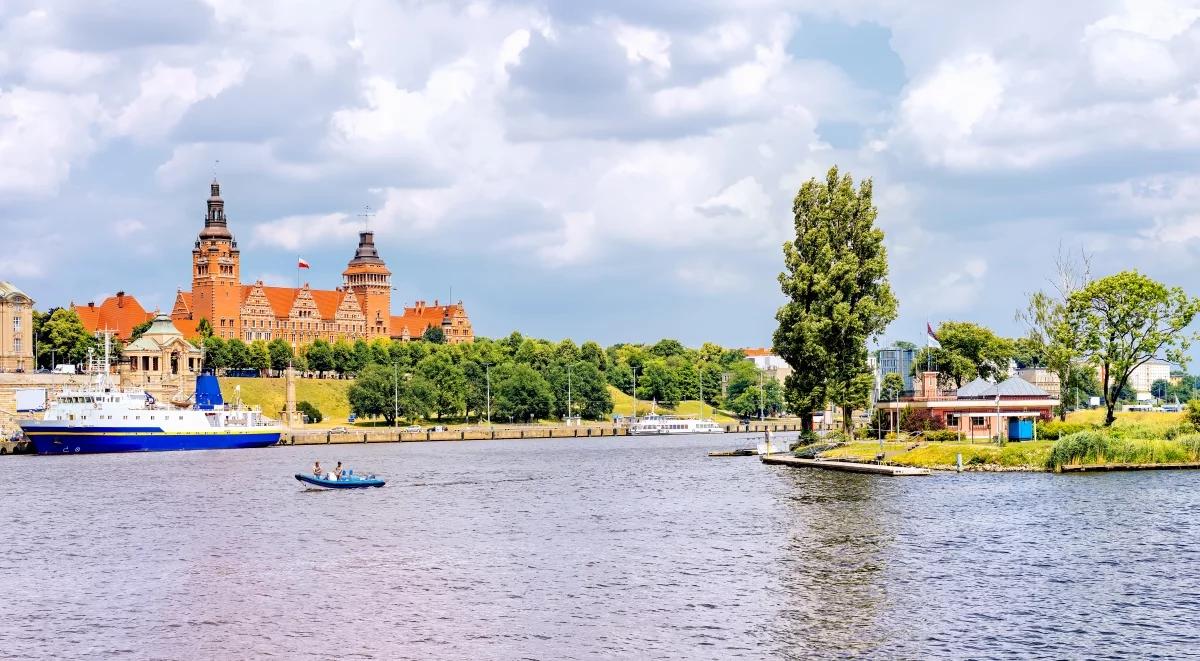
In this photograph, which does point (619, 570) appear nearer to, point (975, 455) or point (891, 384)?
point (975, 455)

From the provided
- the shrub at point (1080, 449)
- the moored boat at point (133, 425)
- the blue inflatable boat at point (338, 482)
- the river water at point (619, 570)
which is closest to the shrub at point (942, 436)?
the shrub at point (1080, 449)

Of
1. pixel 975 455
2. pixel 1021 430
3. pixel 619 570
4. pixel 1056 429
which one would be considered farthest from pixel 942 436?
pixel 619 570

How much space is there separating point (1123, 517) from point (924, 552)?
14.3 meters

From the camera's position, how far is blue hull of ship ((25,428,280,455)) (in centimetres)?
15000

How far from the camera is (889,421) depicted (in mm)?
115688

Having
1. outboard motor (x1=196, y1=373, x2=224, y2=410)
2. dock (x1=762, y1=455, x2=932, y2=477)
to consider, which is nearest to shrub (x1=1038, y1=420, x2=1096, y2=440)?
dock (x1=762, y1=455, x2=932, y2=477)

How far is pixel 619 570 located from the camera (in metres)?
54.0

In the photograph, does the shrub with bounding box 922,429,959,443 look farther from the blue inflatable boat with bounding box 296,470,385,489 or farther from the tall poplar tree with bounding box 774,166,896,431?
the blue inflatable boat with bounding box 296,470,385,489

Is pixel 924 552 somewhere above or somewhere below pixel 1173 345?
below

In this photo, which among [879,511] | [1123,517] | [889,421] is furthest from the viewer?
[889,421]

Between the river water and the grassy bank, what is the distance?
482cm

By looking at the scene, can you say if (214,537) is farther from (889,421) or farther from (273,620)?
(889,421)

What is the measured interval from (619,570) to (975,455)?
45.7 m

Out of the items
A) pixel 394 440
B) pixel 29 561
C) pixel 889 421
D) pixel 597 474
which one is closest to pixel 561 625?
pixel 29 561
